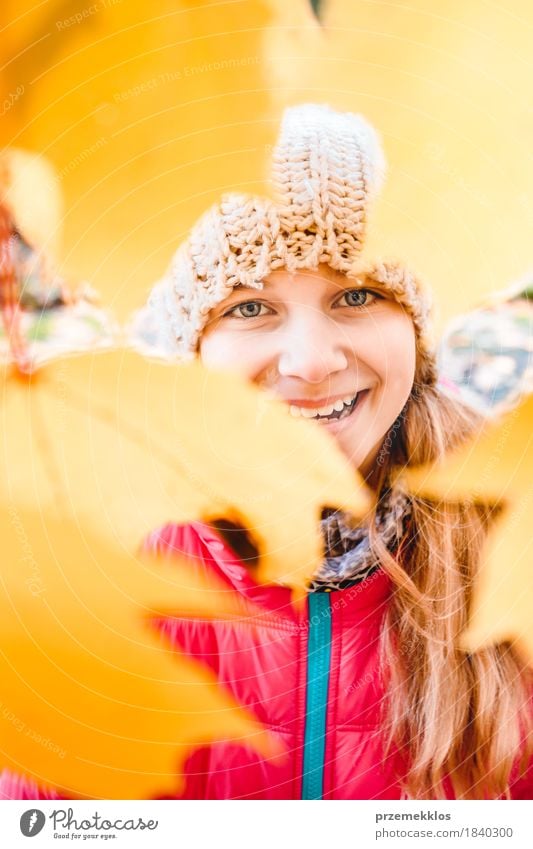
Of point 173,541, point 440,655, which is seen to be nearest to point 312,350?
point 173,541

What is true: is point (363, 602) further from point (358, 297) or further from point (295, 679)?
point (358, 297)

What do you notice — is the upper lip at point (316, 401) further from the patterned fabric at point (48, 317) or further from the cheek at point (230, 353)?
the patterned fabric at point (48, 317)

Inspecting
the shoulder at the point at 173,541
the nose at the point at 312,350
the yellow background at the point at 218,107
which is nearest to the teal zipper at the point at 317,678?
the shoulder at the point at 173,541

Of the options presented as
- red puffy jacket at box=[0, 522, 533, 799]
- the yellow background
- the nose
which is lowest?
red puffy jacket at box=[0, 522, 533, 799]

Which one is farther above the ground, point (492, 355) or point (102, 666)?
point (492, 355)

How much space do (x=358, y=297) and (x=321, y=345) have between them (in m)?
0.06

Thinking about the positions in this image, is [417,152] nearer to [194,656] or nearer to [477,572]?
[477,572]

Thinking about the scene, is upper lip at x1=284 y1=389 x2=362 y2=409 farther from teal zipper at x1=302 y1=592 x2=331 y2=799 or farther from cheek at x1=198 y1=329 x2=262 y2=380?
teal zipper at x1=302 y1=592 x2=331 y2=799

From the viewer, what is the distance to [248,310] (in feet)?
2.93

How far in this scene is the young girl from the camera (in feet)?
2.95

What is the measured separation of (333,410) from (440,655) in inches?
11.4
